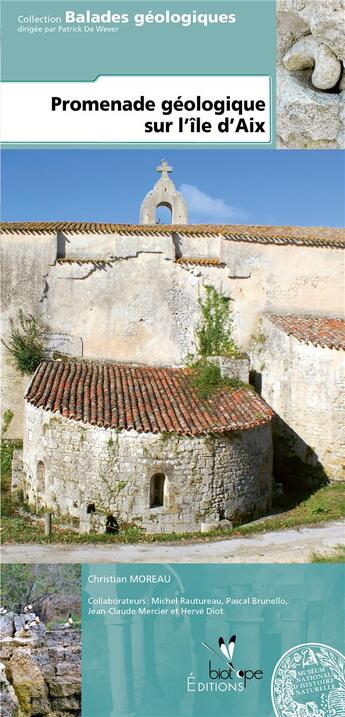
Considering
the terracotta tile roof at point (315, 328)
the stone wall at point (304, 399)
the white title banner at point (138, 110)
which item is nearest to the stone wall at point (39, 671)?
the white title banner at point (138, 110)

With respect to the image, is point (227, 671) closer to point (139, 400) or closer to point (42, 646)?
point (42, 646)

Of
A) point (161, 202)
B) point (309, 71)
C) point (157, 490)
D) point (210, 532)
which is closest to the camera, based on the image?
point (309, 71)

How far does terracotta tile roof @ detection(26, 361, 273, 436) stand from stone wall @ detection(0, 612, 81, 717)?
18.4ft

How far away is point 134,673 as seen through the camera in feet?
28.1

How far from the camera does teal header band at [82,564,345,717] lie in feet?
28.1

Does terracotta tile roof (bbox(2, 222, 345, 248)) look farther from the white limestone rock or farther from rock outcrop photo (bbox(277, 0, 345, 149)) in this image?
→ rock outcrop photo (bbox(277, 0, 345, 149))

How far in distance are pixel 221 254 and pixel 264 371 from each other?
3794 millimetres

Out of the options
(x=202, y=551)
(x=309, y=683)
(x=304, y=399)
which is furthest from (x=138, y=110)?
(x=304, y=399)

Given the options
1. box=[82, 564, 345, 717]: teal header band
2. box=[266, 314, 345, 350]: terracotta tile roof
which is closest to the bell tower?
box=[266, 314, 345, 350]: terracotta tile roof

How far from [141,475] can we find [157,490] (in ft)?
2.04

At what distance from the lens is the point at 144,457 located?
47.0 ft

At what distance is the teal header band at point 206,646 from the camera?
856cm

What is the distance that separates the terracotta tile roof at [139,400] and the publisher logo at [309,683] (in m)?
6.33

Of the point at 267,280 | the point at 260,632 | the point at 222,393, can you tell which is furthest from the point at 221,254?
the point at 260,632
